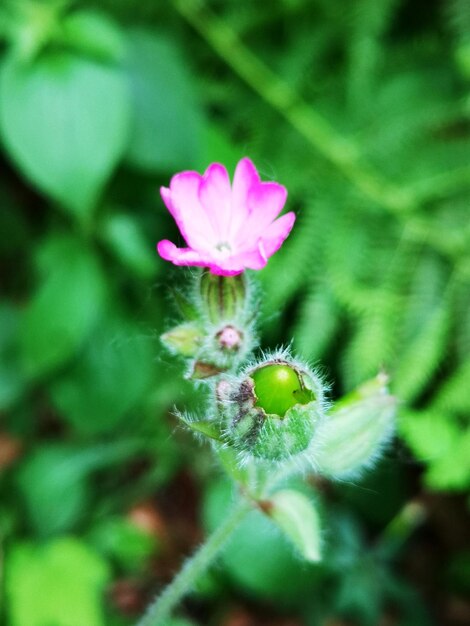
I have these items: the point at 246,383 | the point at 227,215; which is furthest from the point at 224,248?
the point at 246,383

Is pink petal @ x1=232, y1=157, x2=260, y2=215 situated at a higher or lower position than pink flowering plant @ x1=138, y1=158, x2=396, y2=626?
higher

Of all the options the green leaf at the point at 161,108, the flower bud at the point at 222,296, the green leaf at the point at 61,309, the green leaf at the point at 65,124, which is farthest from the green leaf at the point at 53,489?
the flower bud at the point at 222,296

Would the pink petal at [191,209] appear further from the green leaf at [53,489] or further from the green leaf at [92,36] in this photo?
the green leaf at [53,489]

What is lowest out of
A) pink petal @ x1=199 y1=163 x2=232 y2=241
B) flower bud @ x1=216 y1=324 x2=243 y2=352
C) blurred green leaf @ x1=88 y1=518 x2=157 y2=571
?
blurred green leaf @ x1=88 y1=518 x2=157 y2=571

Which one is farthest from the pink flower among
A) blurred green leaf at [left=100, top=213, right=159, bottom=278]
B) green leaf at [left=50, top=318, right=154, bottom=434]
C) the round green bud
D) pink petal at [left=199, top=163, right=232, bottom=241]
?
green leaf at [left=50, top=318, right=154, bottom=434]

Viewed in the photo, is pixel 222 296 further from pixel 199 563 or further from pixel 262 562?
pixel 262 562

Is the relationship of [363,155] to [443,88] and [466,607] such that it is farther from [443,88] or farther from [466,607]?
[466,607]

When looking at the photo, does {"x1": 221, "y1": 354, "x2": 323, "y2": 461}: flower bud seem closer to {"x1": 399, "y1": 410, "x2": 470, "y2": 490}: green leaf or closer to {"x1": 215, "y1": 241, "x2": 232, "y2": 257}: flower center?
{"x1": 215, "y1": 241, "x2": 232, "y2": 257}: flower center
